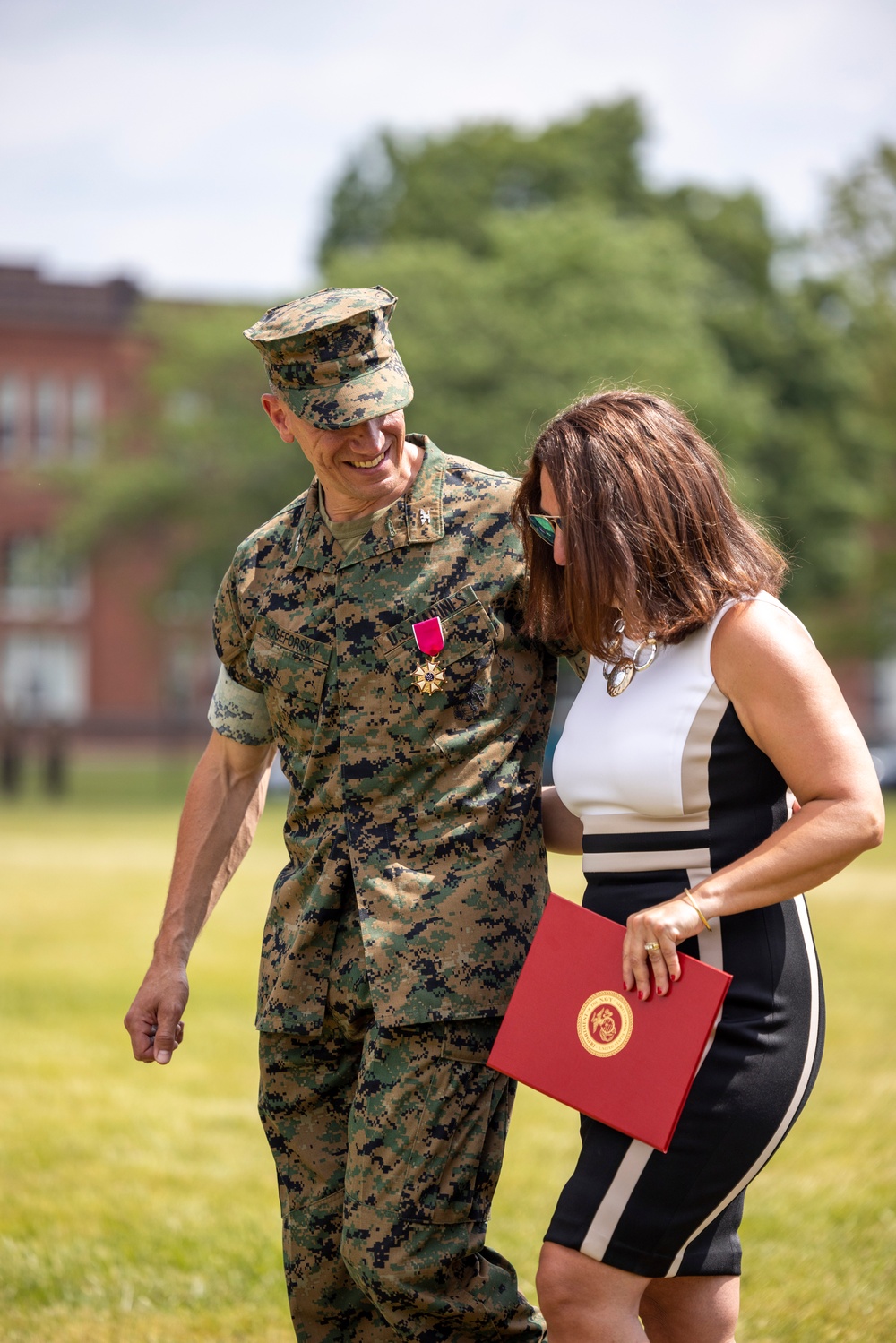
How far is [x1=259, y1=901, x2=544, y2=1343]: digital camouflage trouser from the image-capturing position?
9.68 feet

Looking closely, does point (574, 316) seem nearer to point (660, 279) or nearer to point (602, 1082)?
point (660, 279)

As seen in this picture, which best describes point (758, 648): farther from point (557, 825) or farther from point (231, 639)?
point (231, 639)

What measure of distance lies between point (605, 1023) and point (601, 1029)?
13 mm

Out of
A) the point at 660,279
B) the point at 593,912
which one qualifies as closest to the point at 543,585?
the point at 593,912

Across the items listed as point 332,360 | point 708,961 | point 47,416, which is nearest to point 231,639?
point 332,360

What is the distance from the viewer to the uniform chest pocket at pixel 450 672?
3.12m

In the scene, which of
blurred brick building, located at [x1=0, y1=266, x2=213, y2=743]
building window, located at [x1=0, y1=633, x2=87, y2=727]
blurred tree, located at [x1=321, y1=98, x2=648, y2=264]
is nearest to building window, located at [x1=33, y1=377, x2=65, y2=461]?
blurred brick building, located at [x1=0, y1=266, x2=213, y2=743]

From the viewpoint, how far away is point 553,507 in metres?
2.83

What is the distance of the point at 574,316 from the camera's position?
101ft

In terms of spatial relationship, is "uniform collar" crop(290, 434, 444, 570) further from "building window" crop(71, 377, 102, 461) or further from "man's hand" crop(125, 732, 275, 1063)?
"building window" crop(71, 377, 102, 461)

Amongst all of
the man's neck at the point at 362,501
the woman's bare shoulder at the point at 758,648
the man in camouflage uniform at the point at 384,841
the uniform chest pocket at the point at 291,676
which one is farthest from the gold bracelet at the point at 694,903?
the man's neck at the point at 362,501

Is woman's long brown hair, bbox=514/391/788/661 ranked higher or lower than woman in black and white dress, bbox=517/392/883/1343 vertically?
higher

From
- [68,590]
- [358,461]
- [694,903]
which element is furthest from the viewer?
[68,590]

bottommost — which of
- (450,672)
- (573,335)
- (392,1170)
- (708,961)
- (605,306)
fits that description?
(392,1170)
